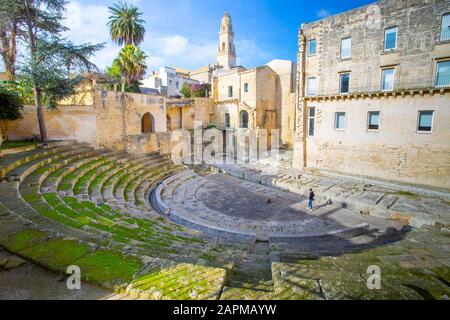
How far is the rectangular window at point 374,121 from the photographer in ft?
55.4

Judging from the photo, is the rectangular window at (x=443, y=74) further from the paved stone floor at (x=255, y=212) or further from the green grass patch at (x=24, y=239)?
the green grass patch at (x=24, y=239)

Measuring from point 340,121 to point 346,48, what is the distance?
573 cm

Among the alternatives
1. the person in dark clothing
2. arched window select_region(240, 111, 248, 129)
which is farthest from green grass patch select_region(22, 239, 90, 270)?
arched window select_region(240, 111, 248, 129)

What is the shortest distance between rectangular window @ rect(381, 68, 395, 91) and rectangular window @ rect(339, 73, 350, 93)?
232 centimetres

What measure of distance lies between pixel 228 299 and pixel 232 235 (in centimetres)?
713

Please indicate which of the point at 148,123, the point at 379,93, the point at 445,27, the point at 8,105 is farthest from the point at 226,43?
the point at 8,105

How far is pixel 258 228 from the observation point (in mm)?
A: 11086

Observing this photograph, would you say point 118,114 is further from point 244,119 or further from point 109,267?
point 109,267

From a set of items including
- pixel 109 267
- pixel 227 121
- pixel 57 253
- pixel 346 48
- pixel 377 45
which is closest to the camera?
pixel 109 267

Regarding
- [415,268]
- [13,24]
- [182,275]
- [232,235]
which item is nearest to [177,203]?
[232,235]

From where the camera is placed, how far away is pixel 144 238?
7.59 m

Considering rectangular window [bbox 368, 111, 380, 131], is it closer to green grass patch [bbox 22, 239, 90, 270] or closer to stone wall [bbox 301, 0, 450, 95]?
stone wall [bbox 301, 0, 450, 95]

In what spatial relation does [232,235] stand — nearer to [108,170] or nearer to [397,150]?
[108,170]
